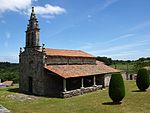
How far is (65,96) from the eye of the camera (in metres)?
26.8

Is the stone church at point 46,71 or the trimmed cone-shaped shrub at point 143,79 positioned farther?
the stone church at point 46,71

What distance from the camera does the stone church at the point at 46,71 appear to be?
28.6m

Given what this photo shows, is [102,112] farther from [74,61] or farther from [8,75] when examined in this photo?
[8,75]

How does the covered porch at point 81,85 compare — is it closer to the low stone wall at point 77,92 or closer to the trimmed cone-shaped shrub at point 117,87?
the low stone wall at point 77,92

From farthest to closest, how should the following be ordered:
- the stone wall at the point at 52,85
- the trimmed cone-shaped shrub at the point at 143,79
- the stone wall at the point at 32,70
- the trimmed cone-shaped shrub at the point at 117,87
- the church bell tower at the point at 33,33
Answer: the church bell tower at the point at 33,33 → the stone wall at the point at 32,70 → the stone wall at the point at 52,85 → the trimmed cone-shaped shrub at the point at 143,79 → the trimmed cone-shaped shrub at the point at 117,87

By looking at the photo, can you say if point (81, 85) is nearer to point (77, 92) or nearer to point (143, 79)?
point (77, 92)

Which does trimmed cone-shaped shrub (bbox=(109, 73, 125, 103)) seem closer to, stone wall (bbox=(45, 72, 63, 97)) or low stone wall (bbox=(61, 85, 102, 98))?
low stone wall (bbox=(61, 85, 102, 98))

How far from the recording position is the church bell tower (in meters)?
30.9

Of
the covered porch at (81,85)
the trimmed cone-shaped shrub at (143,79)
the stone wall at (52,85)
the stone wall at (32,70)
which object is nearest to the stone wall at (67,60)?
the stone wall at (32,70)

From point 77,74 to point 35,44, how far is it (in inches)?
279

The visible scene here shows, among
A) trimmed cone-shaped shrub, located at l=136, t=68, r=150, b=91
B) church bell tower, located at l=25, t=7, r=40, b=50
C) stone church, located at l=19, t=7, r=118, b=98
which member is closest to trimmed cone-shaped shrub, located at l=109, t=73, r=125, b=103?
stone church, located at l=19, t=7, r=118, b=98

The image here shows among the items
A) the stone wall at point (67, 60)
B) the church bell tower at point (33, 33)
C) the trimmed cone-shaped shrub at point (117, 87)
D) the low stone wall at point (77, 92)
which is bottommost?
the low stone wall at point (77, 92)

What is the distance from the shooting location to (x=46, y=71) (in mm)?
28875

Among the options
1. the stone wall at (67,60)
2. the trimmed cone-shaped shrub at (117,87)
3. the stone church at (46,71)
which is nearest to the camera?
the trimmed cone-shaped shrub at (117,87)
